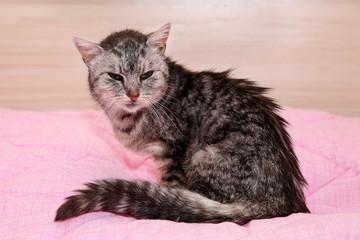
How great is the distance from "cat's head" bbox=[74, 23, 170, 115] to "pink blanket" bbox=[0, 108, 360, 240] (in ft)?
1.52

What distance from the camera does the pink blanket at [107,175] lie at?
1.61 meters

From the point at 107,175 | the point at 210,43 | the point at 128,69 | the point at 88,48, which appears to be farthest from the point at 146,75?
the point at 210,43

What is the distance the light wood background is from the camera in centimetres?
308

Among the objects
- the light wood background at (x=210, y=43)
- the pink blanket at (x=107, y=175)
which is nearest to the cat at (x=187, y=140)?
the pink blanket at (x=107, y=175)

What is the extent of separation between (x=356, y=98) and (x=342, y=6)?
75 cm

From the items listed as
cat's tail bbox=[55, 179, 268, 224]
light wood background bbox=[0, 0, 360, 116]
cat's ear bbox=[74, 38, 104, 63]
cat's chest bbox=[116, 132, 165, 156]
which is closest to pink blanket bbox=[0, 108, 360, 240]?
cat's tail bbox=[55, 179, 268, 224]

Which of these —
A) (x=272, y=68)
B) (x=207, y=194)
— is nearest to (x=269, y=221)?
(x=207, y=194)

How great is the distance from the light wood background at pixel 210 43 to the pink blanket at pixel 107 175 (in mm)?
390

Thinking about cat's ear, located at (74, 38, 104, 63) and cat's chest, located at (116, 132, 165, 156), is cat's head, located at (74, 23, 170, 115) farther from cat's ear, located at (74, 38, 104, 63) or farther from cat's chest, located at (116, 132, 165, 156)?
cat's chest, located at (116, 132, 165, 156)

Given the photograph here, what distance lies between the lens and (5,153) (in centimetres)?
234

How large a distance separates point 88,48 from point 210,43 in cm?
132

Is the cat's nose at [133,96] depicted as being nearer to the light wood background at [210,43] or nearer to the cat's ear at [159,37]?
the cat's ear at [159,37]

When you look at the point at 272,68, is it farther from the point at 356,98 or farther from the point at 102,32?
the point at 102,32

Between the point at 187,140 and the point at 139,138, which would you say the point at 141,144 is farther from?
the point at 187,140
